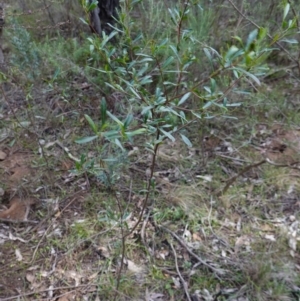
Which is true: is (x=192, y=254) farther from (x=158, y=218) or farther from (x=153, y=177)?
(x=153, y=177)

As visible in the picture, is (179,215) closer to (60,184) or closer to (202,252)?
(202,252)

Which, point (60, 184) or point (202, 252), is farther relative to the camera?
point (60, 184)

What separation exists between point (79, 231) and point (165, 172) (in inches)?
30.4

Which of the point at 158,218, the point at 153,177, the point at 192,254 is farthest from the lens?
the point at 153,177

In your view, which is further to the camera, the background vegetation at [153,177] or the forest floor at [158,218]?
the forest floor at [158,218]

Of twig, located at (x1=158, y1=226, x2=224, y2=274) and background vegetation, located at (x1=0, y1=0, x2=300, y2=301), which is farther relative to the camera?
twig, located at (x1=158, y1=226, x2=224, y2=274)

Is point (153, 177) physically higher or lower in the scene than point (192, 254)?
higher

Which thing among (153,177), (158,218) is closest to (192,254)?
(158,218)

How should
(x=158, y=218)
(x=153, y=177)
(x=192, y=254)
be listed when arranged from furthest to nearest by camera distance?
(x=153, y=177) → (x=158, y=218) → (x=192, y=254)

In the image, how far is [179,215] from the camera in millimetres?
2248

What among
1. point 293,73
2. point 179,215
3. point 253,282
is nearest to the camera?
point 253,282

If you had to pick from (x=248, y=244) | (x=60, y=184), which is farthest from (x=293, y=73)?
(x=60, y=184)

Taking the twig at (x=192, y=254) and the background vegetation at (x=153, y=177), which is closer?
the background vegetation at (x=153, y=177)

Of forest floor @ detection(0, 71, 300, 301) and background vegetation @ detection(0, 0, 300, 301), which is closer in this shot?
background vegetation @ detection(0, 0, 300, 301)
